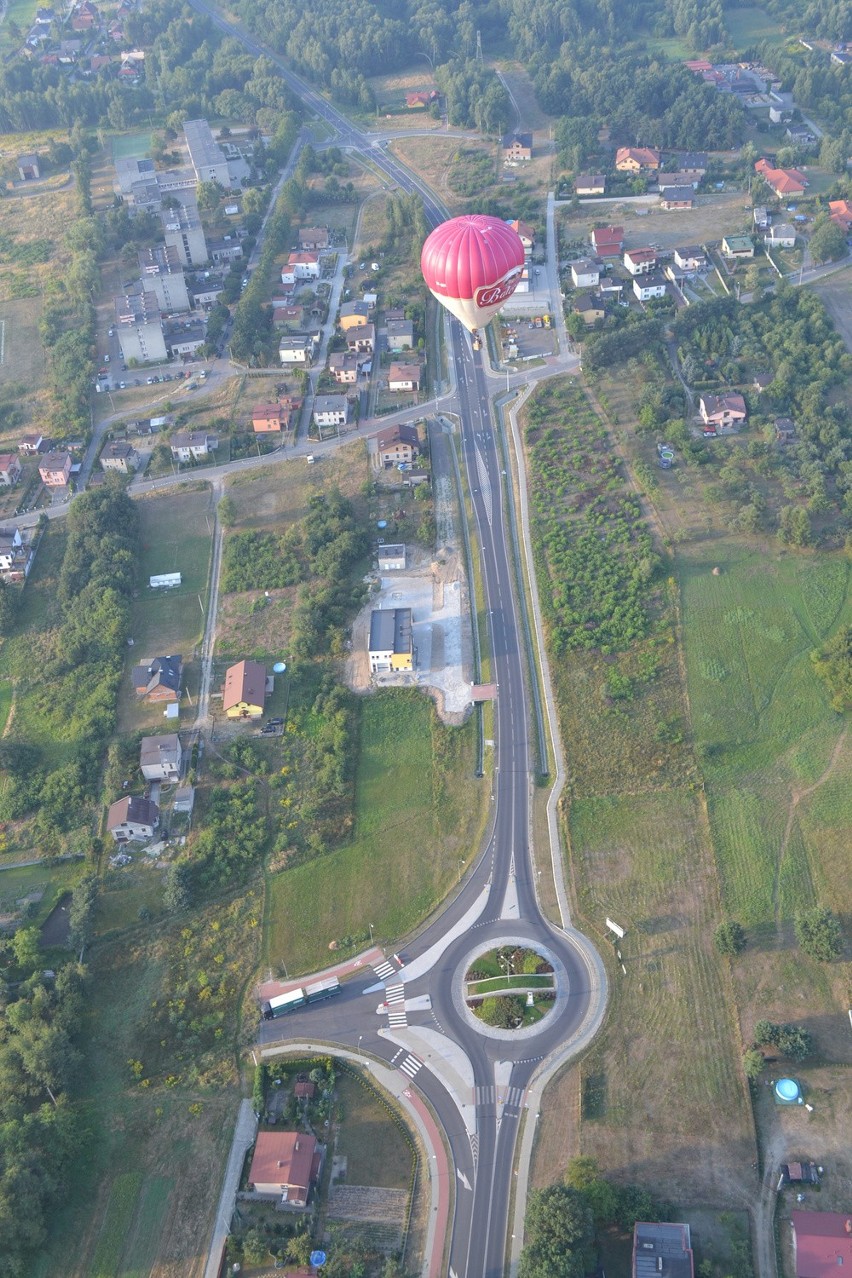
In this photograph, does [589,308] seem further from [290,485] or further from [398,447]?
[290,485]

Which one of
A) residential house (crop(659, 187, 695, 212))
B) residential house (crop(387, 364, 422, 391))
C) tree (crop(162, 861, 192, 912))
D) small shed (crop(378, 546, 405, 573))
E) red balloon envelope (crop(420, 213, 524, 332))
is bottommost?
tree (crop(162, 861, 192, 912))

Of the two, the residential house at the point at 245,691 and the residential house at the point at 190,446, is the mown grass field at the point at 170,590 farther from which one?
the residential house at the point at 245,691

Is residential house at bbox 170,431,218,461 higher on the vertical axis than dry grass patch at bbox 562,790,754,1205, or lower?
higher

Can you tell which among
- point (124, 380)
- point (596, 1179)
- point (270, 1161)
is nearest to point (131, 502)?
point (124, 380)

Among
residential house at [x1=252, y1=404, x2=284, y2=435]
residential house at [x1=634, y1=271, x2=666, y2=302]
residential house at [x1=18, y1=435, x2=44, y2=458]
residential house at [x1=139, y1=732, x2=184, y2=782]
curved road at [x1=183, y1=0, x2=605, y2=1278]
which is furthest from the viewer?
residential house at [x1=634, y1=271, x2=666, y2=302]

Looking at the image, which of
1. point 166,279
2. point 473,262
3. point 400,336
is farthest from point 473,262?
point 166,279

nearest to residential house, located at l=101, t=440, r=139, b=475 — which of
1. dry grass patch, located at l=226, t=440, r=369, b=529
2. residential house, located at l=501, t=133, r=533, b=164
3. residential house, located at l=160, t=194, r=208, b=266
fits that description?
dry grass patch, located at l=226, t=440, r=369, b=529

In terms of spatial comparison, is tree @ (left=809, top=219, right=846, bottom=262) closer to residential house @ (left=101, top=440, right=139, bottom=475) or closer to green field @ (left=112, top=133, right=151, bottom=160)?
residential house @ (left=101, top=440, right=139, bottom=475)
